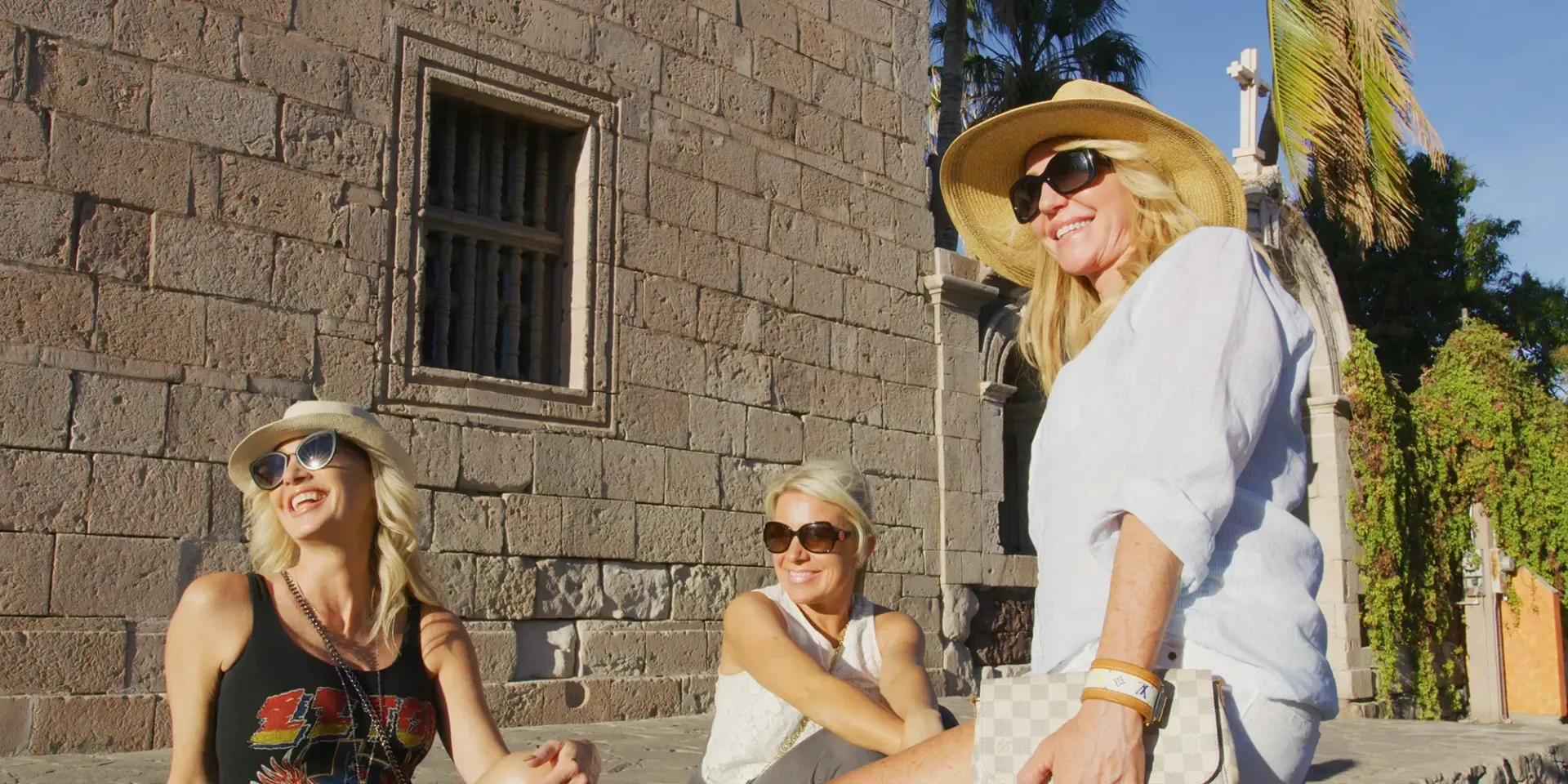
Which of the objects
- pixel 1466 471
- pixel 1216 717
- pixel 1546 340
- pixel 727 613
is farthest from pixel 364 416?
pixel 1546 340

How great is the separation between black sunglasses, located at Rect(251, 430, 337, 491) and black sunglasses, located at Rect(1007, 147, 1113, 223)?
145 cm

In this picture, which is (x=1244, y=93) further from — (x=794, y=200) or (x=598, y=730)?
(x=598, y=730)

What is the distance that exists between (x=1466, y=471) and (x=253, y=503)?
11.9 m

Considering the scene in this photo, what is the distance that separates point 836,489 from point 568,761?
0.98 metres

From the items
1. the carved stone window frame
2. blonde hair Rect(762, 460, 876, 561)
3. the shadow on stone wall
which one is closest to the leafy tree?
the shadow on stone wall

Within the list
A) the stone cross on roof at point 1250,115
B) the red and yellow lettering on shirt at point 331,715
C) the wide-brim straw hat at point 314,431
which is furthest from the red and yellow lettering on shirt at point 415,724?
the stone cross on roof at point 1250,115

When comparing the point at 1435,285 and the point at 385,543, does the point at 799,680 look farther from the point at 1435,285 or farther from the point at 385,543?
the point at 1435,285

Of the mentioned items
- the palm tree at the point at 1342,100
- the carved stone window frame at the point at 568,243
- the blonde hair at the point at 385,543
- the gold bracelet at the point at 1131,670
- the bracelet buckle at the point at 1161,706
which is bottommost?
the bracelet buckle at the point at 1161,706

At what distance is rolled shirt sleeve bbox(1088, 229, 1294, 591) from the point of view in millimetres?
1730

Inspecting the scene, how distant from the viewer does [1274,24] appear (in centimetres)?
1112

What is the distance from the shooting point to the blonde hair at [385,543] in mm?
2752

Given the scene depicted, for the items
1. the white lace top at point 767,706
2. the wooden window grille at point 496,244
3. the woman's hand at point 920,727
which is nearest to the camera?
the woman's hand at point 920,727

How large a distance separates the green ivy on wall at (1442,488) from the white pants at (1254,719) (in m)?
10.4

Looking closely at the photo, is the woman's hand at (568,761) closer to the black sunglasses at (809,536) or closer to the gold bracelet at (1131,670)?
the black sunglasses at (809,536)
